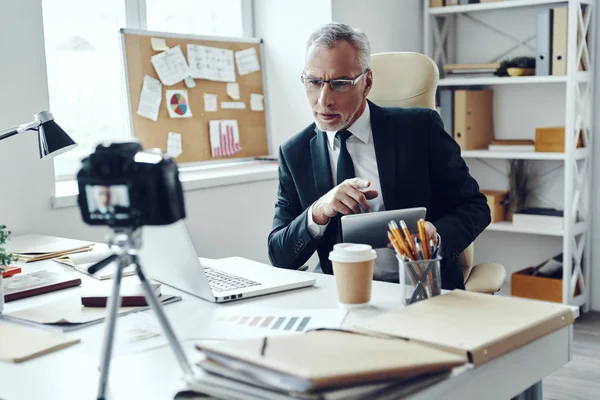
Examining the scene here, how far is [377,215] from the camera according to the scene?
1589 millimetres

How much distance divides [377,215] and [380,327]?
504 millimetres

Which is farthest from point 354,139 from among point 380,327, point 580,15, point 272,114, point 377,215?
point 580,15

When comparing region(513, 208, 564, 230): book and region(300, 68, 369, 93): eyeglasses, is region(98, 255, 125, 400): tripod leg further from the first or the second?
region(513, 208, 564, 230): book

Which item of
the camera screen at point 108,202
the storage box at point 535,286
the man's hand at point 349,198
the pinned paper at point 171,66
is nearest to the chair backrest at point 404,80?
the man's hand at point 349,198

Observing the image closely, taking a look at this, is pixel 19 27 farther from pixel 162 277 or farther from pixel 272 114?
pixel 272 114

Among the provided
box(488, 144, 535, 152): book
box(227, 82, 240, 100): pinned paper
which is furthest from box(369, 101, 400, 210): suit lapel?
box(488, 144, 535, 152): book

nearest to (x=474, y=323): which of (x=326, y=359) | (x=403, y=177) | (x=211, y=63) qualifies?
(x=326, y=359)

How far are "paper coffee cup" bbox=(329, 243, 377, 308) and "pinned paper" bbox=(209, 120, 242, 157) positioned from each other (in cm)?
210

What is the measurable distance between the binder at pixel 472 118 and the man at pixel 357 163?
1692mm

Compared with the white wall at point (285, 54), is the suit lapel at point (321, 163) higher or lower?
lower

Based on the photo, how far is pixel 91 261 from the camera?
74.0 inches

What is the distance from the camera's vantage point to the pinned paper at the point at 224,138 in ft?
11.1

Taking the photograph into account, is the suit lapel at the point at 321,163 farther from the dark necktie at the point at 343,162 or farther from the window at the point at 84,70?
the window at the point at 84,70

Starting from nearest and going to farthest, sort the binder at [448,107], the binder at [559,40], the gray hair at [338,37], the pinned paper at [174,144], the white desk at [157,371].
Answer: the white desk at [157,371]
the gray hair at [338,37]
the pinned paper at [174,144]
the binder at [559,40]
the binder at [448,107]
